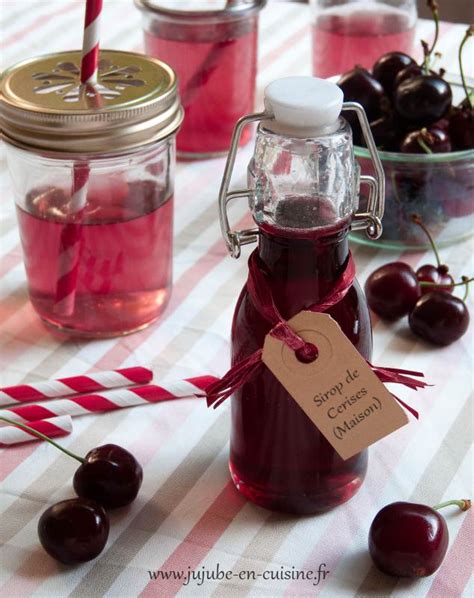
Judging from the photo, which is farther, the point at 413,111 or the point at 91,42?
the point at 413,111

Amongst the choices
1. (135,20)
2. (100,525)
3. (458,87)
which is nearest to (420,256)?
(458,87)

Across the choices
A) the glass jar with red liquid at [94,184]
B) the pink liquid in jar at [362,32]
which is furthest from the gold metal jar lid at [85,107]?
the pink liquid in jar at [362,32]

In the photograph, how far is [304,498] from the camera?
2.10ft

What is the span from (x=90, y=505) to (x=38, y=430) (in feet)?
0.41

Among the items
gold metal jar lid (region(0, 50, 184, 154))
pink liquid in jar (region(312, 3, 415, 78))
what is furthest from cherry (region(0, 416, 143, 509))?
pink liquid in jar (region(312, 3, 415, 78))

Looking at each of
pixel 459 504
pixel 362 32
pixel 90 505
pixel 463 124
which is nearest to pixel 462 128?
pixel 463 124

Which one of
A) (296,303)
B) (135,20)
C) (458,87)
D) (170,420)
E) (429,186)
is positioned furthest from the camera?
(135,20)

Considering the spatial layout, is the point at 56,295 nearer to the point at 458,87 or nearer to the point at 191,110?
the point at 191,110

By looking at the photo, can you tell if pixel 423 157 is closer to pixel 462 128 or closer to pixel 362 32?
pixel 462 128

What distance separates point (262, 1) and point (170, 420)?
0.51 m

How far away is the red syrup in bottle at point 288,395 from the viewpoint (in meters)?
0.56

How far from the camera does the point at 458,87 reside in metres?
1.02

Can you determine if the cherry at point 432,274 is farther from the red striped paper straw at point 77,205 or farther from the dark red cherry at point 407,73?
the red striped paper straw at point 77,205

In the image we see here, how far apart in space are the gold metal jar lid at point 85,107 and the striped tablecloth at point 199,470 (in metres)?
0.18
